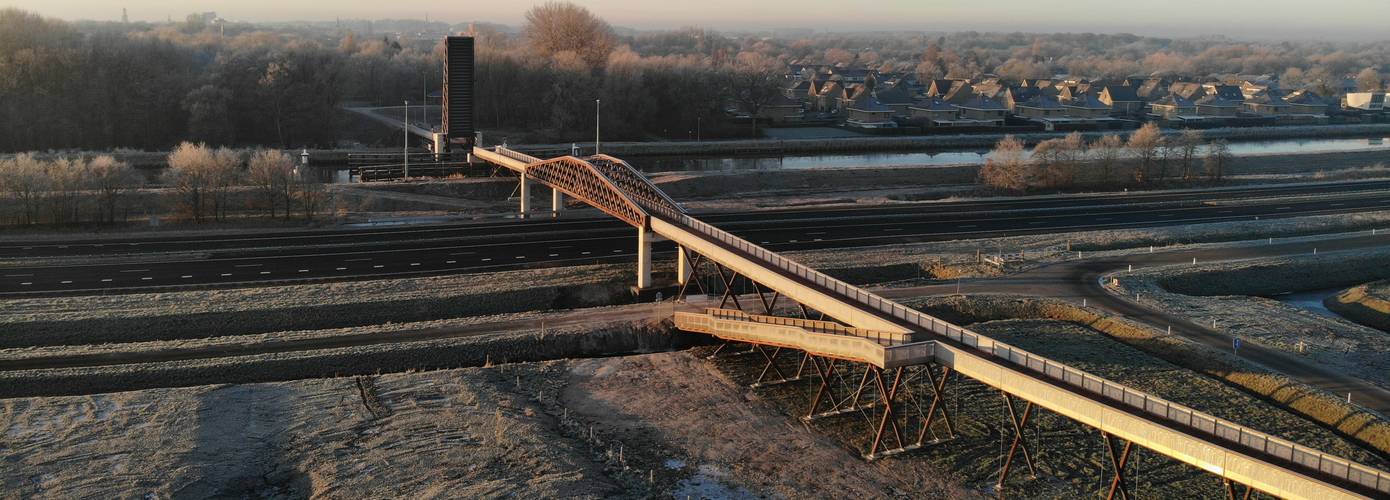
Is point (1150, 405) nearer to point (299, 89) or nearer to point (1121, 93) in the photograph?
point (299, 89)

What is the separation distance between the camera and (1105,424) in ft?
90.8

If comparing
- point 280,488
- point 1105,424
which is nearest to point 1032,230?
point 1105,424

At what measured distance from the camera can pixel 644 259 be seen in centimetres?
5041

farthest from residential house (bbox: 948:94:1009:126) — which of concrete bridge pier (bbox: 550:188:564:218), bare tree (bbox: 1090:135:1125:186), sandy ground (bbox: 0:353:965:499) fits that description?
sandy ground (bbox: 0:353:965:499)

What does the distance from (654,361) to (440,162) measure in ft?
149

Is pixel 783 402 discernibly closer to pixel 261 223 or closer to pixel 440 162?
pixel 261 223

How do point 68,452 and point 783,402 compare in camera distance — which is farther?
point 783,402

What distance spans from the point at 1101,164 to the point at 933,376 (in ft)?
179

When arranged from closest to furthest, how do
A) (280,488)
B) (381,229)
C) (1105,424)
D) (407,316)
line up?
(1105,424) → (280,488) → (407,316) → (381,229)

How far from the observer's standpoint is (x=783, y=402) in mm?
37031

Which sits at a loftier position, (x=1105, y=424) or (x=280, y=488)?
(x=1105, y=424)

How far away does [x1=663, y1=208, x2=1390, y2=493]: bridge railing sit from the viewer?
80.0 ft

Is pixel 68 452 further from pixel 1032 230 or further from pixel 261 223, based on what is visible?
pixel 1032 230

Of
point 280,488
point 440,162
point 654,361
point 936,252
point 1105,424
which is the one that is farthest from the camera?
point 440,162
